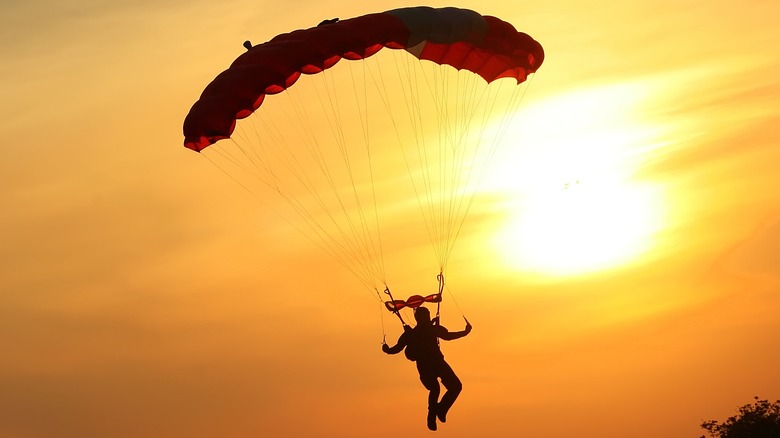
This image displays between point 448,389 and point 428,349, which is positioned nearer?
point 428,349

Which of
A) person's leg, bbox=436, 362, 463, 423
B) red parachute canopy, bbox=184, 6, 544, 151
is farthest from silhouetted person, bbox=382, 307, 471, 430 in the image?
red parachute canopy, bbox=184, 6, 544, 151

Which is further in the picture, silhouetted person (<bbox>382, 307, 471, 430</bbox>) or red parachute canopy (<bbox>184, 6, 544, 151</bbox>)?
red parachute canopy (<bbox>184, 6, 544, 151</bbox>)

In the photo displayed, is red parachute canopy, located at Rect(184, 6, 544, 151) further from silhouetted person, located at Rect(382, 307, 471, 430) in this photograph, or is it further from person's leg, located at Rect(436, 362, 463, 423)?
person's leg, located at Rect(436, 362, 463, 423)

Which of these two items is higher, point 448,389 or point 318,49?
point 318,49

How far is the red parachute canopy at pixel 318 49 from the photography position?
34.4 meters

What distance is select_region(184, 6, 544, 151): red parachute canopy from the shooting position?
1355 inches

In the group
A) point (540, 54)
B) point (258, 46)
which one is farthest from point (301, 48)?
point (540, 54)

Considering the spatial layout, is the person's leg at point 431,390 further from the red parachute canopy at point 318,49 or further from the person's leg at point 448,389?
the red parachute canopy at point 318,49

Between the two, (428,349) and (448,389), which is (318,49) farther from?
(448,389)

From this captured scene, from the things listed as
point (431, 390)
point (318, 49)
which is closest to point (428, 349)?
point (431, 390)

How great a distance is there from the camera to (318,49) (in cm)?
3459

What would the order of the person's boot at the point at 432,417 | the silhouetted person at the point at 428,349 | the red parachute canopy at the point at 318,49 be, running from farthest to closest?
the red parachute canopy at the point at 318,49 → the person's boot at the point at 432,417 → the silhouetted person at the point at 428,349

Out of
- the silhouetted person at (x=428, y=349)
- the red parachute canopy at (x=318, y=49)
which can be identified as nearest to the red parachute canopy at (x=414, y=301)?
the silhouetted person at (x=428, y=349)

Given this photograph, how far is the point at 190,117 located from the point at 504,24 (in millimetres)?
8690
